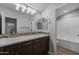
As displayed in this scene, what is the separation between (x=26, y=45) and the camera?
1.79m

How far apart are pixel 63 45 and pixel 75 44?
0.24 metres

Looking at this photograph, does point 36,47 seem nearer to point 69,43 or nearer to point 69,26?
point 69,43

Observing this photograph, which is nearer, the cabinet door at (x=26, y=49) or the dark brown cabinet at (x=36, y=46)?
the cabinet door at (x=26, y=49)

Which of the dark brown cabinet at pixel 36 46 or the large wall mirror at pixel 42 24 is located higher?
the large wall mirror at pixel 42 24

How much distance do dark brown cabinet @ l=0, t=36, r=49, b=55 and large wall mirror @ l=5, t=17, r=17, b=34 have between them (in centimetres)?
33

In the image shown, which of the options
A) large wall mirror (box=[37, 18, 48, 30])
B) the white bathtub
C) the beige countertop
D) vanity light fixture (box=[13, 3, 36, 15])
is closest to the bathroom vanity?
the beige countertop

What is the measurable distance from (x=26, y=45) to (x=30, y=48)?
12 centimetres

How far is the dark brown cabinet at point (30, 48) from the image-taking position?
1.61 meters

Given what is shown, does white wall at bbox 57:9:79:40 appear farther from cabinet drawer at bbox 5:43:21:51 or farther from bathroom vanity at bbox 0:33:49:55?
cabinet drawer at bbox 5:43:21:51

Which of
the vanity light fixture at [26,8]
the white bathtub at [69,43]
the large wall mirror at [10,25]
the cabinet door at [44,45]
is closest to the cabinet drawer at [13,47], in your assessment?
the large wall mirror at [10,25]

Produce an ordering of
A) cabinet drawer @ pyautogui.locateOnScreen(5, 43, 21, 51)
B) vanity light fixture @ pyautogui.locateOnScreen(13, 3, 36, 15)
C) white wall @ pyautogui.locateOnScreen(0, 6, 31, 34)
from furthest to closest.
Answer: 1. vanity light fixture @ pyautogui.locateOnScreen(13, 3, 36, 15)
2. white wall @ pyautogui.locateOnScreen(0, 6, 31, 34)
3. cabinet drawer @ pyautogui.locateOnScreen(5, 43, 21, 51)

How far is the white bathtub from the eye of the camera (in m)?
1.83

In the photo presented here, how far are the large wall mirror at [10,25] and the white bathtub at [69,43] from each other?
949 millimetres

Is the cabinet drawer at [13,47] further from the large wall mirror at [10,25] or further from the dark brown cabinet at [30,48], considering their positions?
the large wall mirror at [10,25]
